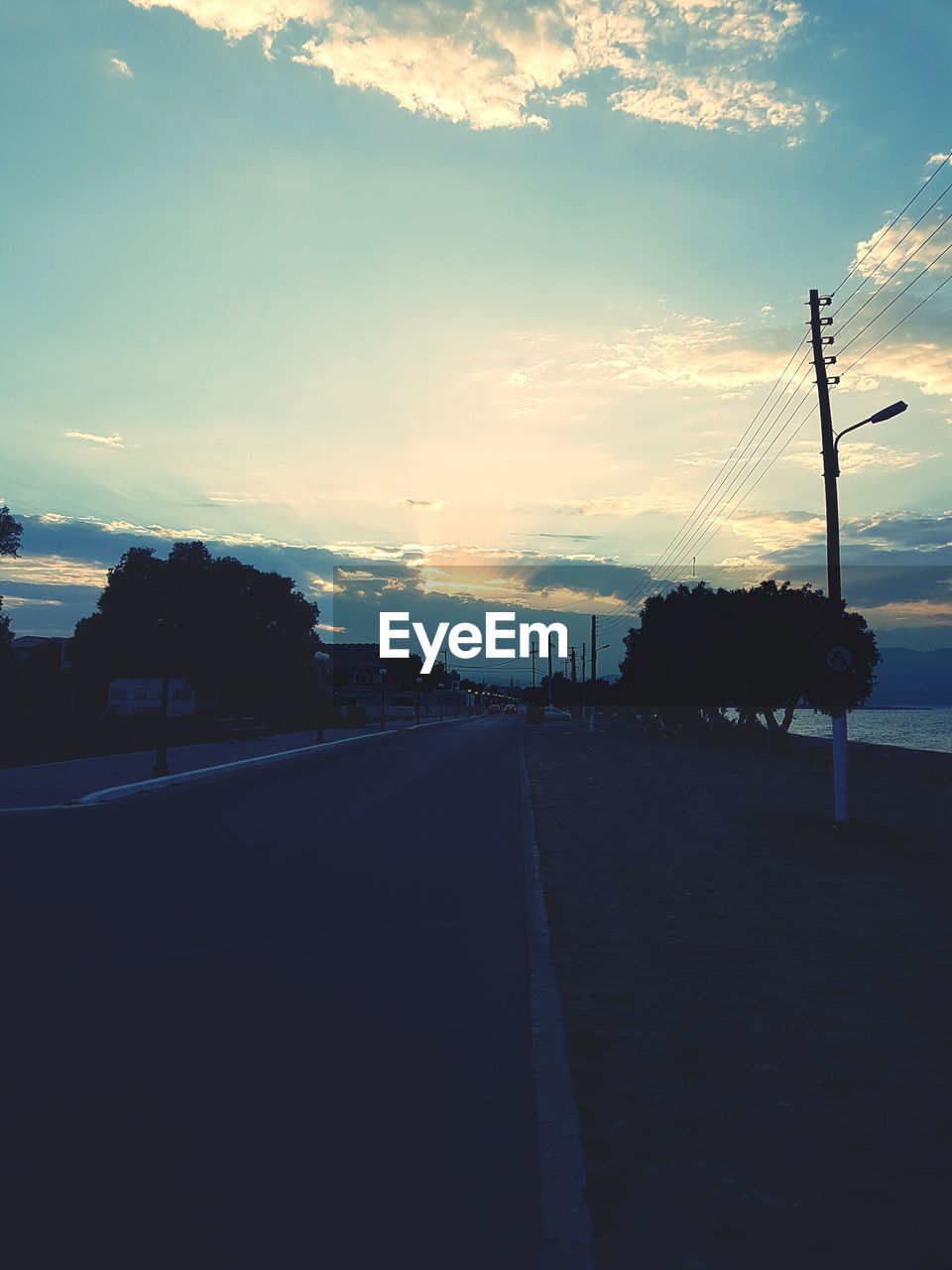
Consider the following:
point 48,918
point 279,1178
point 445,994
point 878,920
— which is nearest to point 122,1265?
point 279,1178

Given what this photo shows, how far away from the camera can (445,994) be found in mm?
7020

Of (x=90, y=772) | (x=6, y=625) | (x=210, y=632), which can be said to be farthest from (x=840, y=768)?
(x=210, y=632)

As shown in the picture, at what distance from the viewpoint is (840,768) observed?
1692cm

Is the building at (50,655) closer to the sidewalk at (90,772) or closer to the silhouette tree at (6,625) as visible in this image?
the silhouette tree at (6,625)

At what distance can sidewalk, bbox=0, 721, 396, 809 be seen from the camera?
2172 centimetres

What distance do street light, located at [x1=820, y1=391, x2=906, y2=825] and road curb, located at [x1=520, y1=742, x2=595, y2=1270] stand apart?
10.2 m

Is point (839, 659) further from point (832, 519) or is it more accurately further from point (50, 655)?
point (50, 655)

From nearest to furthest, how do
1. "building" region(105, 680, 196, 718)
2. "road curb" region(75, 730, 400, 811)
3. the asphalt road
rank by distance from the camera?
the asphalt road, "road curb" region(75, 730, 400, 811), "building" region(105, 680, 196, 718)

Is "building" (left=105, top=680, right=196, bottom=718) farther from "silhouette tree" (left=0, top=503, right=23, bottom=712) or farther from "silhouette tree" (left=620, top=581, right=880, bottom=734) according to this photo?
"silhouette tree" (left=620, top=581, right=880, bottom=734)

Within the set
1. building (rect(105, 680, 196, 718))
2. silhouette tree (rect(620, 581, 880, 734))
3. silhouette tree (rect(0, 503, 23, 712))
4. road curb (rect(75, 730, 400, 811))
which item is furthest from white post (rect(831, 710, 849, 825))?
building (rect(105, 680, 196, 718))

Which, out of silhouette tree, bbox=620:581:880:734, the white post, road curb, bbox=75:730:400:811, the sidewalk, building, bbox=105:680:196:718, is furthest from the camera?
building, bbox=105:680:196:718

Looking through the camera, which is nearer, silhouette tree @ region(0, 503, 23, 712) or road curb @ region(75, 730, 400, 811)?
road curb @ region(75, 730, 400, 811)

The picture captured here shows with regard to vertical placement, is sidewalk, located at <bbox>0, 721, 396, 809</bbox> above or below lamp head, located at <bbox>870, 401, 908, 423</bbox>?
below

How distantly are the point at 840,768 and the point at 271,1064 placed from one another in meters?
13.5
